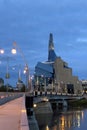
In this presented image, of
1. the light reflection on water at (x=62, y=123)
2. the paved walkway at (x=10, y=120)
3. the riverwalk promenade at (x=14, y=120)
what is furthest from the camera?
the light reflection on water at (x=62, y=123)

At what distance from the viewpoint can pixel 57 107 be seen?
19612 cm

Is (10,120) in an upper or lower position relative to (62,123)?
upper

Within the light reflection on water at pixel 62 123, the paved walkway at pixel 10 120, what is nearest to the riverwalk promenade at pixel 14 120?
the paved walkway at pixel 10 120

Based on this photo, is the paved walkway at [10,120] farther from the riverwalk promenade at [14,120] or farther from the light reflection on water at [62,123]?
the light reflection on water at [62,123]

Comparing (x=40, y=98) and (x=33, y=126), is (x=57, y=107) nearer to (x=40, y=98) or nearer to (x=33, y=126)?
(x=40, y=98)

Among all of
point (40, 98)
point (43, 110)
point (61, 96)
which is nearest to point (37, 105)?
point (43, 110)

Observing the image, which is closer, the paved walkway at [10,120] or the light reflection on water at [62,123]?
the paved walkway at [10,120]

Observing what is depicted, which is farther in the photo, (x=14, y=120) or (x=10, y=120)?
(x=10, y=120)

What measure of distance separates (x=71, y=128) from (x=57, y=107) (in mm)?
109876

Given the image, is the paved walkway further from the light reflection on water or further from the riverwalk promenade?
the light reflection on water

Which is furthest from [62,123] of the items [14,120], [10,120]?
[14,120]

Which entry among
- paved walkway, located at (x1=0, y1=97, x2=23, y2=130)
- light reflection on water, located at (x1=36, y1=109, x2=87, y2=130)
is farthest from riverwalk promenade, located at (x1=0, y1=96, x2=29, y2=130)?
light reflection on water, located at (x1=36, y1=109, x2=87, y2=130)

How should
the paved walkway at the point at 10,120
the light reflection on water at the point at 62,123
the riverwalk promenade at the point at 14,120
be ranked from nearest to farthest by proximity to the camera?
the riverwalk promenade at the point at 14,120, the paved walkway at the point at 10,120, the light reflection on water at the point at 62,123

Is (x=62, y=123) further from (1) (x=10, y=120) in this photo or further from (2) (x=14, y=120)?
(2) (x=14, y=120)
